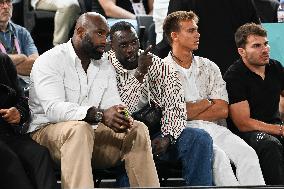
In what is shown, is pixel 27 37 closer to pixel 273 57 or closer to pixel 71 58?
pixel 71 58

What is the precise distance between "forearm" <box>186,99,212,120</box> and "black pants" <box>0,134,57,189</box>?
1169 millimetres

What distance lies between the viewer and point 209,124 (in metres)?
5.55

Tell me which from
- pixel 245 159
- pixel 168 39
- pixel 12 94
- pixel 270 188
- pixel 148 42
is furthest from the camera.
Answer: pixel 148 42

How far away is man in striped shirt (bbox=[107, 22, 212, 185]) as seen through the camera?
5160 mm

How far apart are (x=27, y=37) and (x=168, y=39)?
1.14 metres

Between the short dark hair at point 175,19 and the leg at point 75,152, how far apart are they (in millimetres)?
1305

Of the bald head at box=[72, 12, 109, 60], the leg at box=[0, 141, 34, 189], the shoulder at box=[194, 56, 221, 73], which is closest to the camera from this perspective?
the leg at box=[0, 141, 34, 189]

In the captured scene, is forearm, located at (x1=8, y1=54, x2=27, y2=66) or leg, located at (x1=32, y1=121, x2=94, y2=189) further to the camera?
forearm, located at (x1=8, y1=54, x2=27, y2=66)

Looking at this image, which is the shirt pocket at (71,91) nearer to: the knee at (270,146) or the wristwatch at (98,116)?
the wristwatch at (98,116)

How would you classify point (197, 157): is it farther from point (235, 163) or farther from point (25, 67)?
point (25, 67)

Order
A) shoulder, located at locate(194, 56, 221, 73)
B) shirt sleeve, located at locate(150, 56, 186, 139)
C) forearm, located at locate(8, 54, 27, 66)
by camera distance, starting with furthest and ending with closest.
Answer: forearm, located at locate(8, 54, 27, 66) < shoulder, located at locate(194, 56, 221, 73) < shirt sleeve, located at locate(150, 56, 186, 139)

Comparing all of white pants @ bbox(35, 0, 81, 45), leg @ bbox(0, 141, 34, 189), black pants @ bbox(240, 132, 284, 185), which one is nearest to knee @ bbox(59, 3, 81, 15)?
white pants @ bbox(35, 0, 81, 45)

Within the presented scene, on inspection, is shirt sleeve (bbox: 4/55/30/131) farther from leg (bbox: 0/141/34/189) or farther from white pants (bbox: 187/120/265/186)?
white pants (bbox: 187/120/265/186)

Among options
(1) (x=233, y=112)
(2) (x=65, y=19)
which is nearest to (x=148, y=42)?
(2) (x=65, y=19)
